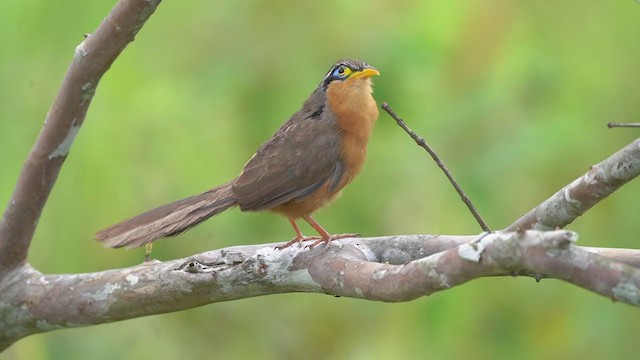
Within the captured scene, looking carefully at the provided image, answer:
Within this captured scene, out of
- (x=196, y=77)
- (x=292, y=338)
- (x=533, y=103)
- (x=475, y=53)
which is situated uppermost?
(x=196, y=77)

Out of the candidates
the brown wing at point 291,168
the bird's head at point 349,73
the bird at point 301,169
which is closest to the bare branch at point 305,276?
the bird at point 301,169

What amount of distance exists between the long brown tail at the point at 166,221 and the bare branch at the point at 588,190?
4.83 feet

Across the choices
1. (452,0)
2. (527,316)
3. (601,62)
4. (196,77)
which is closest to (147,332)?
(196,77)

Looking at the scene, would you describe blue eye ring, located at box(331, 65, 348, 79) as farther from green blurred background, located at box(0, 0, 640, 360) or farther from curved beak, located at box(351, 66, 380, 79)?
green blurred background, located at box(0, 0, 640, 360)

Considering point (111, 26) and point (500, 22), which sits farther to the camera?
point (500, 22)

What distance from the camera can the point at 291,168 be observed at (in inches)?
181

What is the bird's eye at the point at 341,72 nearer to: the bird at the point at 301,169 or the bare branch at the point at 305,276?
the bird at the point at 301,169

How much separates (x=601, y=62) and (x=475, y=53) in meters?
0.76

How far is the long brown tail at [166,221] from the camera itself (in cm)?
426

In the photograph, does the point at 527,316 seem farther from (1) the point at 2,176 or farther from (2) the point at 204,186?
(1) the point at 2,176

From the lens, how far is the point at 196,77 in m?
6.41

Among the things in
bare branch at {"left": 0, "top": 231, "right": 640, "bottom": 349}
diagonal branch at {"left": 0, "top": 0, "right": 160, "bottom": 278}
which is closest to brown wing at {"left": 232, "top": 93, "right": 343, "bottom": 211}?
bare branch at {"left": 0, "top": 231, "right": 640, "bottom": 349}

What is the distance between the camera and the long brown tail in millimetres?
4262

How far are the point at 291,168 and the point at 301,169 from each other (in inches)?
1.8
